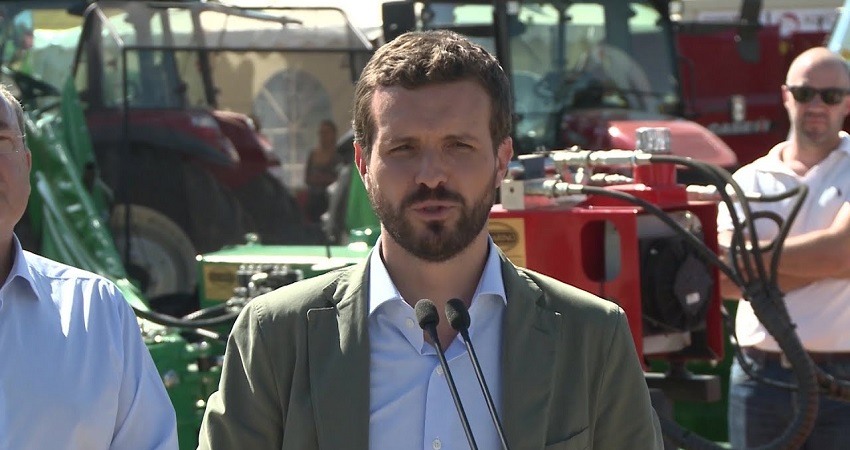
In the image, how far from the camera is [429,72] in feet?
7.44

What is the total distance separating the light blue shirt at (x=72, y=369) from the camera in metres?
2.61

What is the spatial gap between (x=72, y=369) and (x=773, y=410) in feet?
9.32

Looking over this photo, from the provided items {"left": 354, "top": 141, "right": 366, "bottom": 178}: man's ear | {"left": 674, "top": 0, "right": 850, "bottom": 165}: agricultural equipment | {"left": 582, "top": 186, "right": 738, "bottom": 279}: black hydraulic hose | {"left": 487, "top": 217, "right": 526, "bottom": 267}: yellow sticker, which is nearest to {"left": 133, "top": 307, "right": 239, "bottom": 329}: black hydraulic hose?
{"left": 487, "top": 217, "right": 526, "bottom": 267}: yellow sticker

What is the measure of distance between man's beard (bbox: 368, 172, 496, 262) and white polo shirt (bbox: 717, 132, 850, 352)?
2.82 meters

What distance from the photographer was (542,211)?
4.41 metres

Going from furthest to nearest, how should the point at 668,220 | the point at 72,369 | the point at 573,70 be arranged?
the point at 573,70 < the point at 668,220 < the point at 72,369

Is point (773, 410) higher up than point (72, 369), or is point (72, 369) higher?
point (72, 369)

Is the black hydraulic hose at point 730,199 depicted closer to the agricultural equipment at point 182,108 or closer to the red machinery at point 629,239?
the red machinery at point 629,239

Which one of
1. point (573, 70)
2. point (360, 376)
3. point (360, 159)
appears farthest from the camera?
point (573, 70)

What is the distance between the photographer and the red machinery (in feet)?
14.4

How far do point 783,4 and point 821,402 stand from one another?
45.0ft

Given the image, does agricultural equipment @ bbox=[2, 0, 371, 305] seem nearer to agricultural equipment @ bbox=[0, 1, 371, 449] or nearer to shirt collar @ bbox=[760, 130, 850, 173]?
agricultural equipment @ bbox=[0, 1, 371, 449]

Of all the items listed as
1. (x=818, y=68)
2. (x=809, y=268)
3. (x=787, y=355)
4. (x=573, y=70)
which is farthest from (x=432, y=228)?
(x=573, y=70)

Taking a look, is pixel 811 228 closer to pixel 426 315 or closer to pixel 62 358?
pixel 62 358
